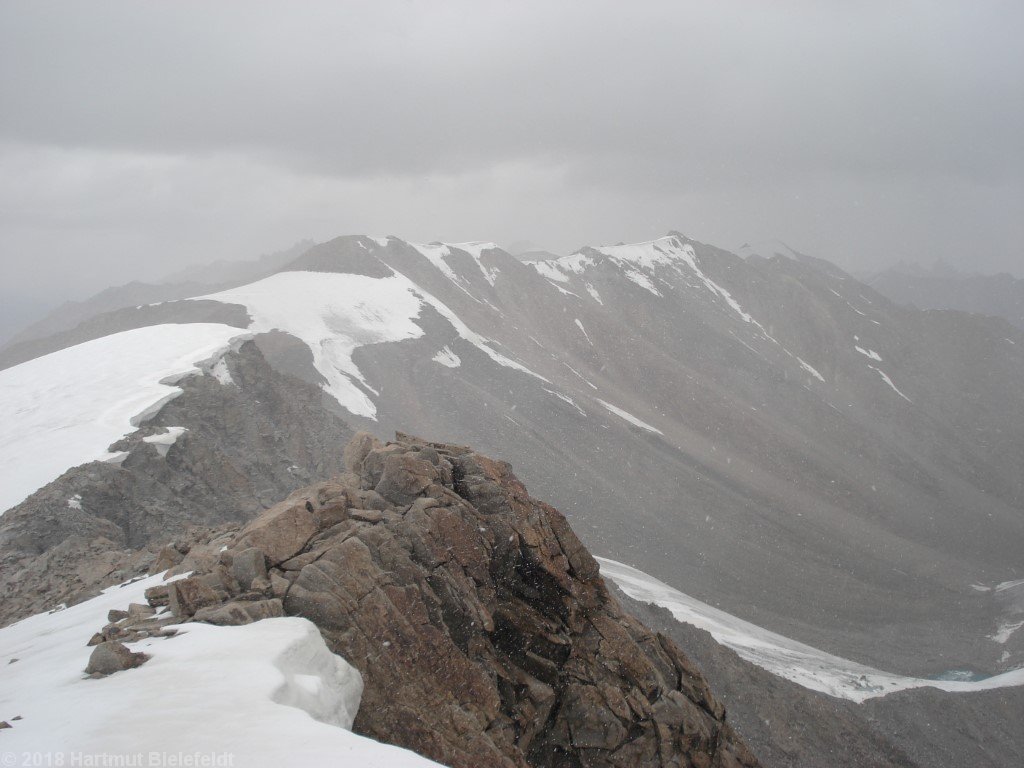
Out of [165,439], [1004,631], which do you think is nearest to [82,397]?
[165,439]

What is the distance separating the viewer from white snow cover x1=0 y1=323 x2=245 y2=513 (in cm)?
2424

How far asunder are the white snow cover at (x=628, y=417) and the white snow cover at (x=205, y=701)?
82.7m

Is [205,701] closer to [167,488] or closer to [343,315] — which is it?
[167,488]

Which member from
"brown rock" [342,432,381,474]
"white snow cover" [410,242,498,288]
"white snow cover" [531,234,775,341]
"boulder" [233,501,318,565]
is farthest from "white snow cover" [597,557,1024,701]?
"white snow cover" [531,234,775,341]

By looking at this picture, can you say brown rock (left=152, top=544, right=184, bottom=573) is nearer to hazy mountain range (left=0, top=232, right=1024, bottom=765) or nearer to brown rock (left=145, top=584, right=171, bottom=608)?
brown rock (left=145, top=584, right=171, bottom=608)

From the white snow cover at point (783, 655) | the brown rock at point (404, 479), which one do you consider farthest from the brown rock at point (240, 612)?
the white snow cover at point (783, 655)

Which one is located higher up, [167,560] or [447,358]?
[167,560]

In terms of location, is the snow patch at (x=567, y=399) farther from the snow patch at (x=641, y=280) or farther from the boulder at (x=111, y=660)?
the boulder at (x=111, y=660)

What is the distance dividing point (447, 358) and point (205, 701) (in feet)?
249

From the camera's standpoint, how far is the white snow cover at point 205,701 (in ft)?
21.2

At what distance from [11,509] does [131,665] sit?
18.0 m

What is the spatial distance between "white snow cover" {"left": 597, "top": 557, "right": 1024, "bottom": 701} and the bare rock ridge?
96.1 ft

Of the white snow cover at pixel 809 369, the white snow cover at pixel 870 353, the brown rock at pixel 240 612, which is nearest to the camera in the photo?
the brown rock at pixel 240 612

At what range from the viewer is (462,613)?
40.6 feet
